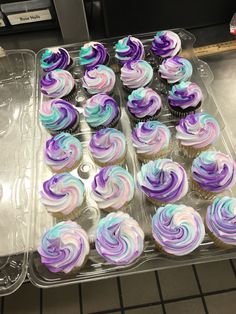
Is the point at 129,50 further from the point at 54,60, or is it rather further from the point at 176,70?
the point at 54,60

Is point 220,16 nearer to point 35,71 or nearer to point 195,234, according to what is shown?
point 35,71

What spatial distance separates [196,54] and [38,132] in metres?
0.97

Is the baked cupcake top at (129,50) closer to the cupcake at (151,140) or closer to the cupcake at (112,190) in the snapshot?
the cupcake at (151,140)

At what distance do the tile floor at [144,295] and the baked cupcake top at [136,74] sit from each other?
965 mm

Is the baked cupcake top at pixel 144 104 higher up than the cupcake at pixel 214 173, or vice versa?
the baked cupcake top at pixel 144 104

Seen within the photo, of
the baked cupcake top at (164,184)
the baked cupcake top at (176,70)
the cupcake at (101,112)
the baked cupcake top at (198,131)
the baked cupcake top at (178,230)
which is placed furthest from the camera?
the baked cupcake top at (176,70)

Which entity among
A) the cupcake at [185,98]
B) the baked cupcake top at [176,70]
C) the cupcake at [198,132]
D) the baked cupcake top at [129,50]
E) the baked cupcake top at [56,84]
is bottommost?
the cupcake at [198,132]

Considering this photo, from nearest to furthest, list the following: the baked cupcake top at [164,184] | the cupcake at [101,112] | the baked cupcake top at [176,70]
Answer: the baked cupcake top at [164,184]
the cupcake at [101,112]
the baked cupcake top at [176,70]

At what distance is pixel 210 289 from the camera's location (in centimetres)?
165

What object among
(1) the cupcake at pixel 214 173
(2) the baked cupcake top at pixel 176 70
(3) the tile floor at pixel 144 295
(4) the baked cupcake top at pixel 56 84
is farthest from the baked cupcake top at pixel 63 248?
(2) the baked cupcake top at pixel 176 70

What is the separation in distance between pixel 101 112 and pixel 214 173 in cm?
61

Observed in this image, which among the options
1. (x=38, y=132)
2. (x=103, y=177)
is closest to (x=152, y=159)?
(x=103, y=177)

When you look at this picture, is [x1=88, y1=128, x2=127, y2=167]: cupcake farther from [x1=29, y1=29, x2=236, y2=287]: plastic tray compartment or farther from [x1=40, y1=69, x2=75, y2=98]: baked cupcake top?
[x1=40, y1=69, x2=75, y2=98]: baked cupcake top

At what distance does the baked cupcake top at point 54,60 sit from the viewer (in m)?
1.87
